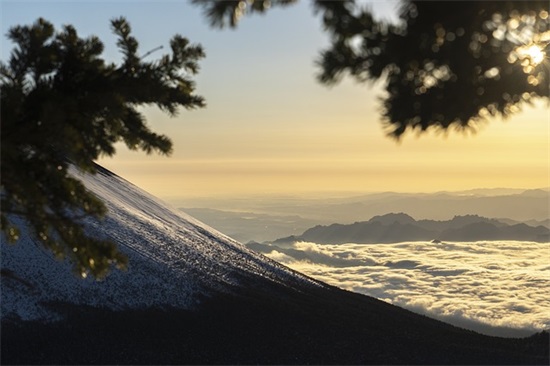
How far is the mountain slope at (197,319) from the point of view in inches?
1569

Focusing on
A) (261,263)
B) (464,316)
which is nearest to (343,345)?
(261,263)

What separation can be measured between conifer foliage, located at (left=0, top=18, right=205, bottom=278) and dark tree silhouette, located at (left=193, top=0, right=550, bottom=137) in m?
2.74

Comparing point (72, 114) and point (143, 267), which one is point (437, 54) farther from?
point (143, 267)

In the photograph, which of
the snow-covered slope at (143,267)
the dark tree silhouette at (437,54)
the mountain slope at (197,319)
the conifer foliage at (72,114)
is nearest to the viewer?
the dark tree silhouette at (437,54)

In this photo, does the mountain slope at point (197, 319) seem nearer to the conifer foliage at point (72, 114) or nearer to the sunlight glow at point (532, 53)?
the conifer foliage at point (72, 114)

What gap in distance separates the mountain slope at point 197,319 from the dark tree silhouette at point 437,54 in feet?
103

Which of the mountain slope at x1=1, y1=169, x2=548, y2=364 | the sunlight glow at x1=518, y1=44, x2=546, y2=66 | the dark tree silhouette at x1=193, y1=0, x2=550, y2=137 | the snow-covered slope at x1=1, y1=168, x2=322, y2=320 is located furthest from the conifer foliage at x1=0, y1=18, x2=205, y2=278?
the mountain slope at x1=1, y1=169, x2=548, y2=364

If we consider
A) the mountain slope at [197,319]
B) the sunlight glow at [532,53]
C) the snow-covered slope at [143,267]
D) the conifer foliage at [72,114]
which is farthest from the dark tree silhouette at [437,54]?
the mountain slope at [197,319]

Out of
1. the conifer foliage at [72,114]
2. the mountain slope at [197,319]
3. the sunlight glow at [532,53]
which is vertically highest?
the sunlight glow at [532,53]

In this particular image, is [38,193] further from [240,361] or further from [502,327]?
[502,327]

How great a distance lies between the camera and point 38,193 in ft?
36.9

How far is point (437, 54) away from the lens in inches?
394

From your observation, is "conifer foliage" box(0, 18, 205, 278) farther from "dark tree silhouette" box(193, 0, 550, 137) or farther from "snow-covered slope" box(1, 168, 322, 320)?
"snow-covered slope" box(1, 168, 322, 320)

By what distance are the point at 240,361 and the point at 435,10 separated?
3301 cm
